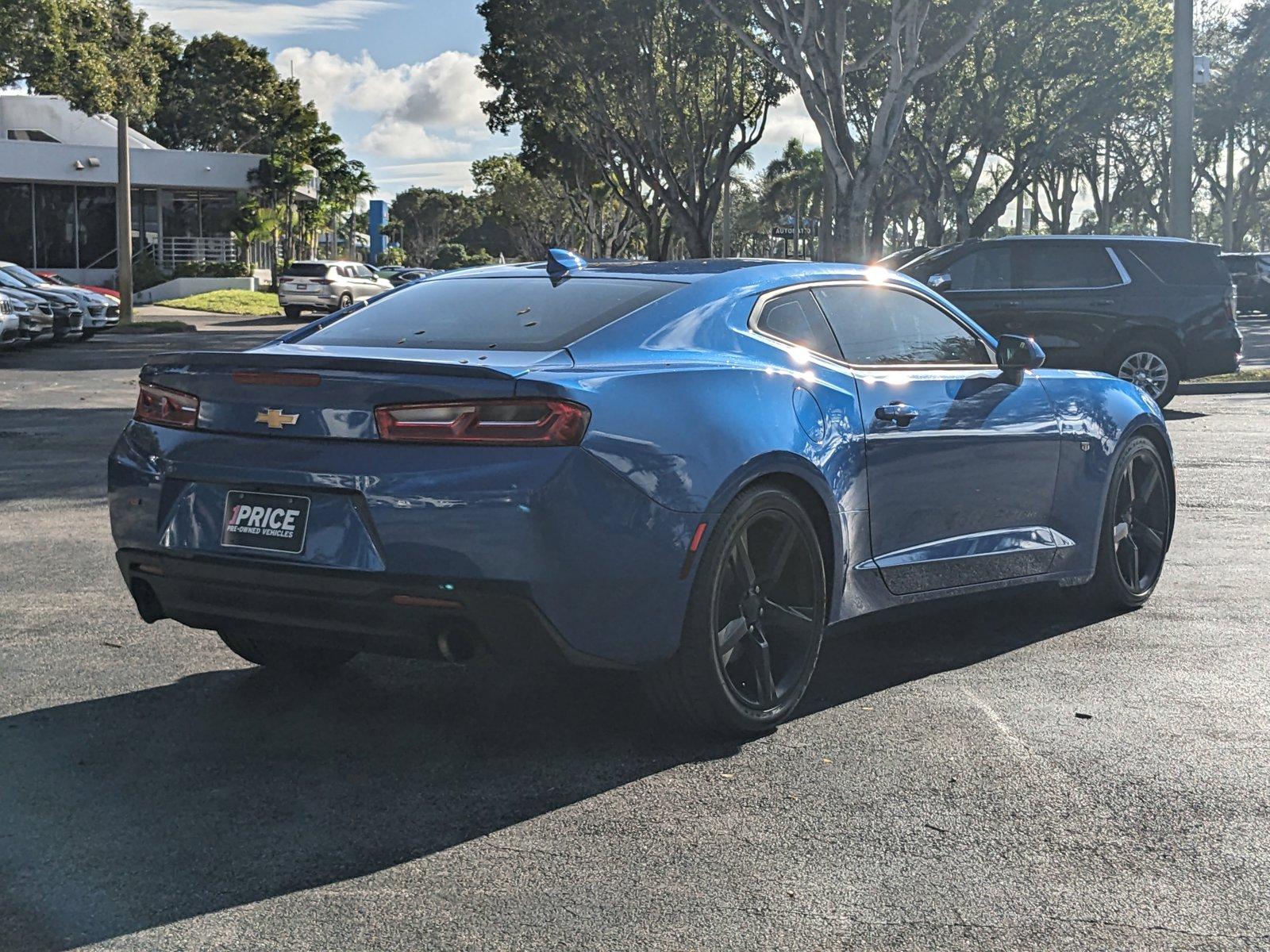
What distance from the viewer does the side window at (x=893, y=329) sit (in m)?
5.86

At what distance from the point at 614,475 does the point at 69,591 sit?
375 cm

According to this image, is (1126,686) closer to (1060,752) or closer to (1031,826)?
(1060,752)

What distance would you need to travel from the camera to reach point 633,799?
4.51m

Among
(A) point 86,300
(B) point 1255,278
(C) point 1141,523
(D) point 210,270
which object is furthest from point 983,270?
(D) point 210,270

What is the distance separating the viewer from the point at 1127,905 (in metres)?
3.74

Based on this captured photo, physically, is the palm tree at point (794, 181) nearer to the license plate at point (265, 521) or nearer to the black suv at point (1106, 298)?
the black suv at point (1106, 298)

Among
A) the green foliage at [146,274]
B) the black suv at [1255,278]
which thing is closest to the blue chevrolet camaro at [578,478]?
the black suv at [1255,278]

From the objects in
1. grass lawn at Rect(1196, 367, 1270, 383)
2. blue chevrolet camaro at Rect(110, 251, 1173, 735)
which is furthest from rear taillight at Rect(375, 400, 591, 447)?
grass lawn at Rect(1196, 367, 1270, 383)

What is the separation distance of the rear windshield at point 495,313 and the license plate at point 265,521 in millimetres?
698

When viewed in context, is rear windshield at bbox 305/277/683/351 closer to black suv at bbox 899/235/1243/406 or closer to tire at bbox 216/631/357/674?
tire at bbox 216/631/357/674

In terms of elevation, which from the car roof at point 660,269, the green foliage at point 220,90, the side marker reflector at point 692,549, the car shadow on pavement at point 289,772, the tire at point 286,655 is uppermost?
the green foliage at point 220,90

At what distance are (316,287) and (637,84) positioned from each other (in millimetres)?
11143

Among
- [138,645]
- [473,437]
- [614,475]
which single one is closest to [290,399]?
[473,437]

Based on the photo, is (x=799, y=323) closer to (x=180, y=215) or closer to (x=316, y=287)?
(x=316, y=287)
